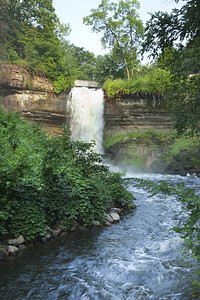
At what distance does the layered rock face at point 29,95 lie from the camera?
63.7ft

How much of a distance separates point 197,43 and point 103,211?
5278mm

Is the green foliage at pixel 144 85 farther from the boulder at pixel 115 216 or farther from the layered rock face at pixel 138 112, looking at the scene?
the boulder at pixel 115 216

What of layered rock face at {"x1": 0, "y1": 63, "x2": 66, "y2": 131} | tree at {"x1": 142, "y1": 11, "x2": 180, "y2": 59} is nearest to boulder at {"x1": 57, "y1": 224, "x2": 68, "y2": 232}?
tree at {"x1": 142, "y1": 11, "x2": 180, "y2": 59}

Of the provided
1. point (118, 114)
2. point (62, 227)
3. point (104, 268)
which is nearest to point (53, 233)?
point (62, 227)

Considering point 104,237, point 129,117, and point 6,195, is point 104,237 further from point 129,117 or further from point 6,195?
point 129,117

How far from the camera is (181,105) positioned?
827 cm

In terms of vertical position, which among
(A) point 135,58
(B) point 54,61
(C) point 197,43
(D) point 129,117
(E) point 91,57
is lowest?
(D) point 129,117

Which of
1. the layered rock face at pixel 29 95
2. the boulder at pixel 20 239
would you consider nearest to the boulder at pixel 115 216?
the boulder at pixel 20 239

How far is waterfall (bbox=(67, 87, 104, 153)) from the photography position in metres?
22.2

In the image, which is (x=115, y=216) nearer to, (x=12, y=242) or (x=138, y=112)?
(x=12, y=242)

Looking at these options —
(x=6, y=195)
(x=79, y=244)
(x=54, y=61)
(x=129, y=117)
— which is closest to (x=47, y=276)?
(x=79, y=244)

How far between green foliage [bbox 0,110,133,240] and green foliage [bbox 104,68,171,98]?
1522 cm

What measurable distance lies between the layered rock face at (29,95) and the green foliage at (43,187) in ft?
43.9

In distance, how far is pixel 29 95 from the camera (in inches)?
818
